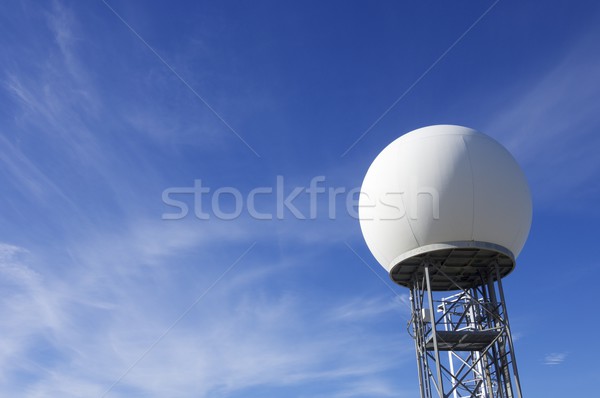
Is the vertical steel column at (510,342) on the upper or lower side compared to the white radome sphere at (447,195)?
lower

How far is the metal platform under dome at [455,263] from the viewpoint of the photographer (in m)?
19.5

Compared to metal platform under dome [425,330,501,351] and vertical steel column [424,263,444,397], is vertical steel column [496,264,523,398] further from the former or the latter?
vertical steel column [424,263,444,397]

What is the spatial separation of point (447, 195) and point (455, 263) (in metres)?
2.92

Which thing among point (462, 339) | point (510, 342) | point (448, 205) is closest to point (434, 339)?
point (462, 339)

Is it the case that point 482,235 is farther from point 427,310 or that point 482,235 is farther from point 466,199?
point 427,310

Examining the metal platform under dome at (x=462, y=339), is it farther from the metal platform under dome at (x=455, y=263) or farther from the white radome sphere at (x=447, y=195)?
the white radome sphere at (x=447, y=195)

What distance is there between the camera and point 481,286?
843 inches

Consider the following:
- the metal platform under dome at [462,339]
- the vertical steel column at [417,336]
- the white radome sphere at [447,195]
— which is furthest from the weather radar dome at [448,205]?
the metal platform under dome at [462,339]

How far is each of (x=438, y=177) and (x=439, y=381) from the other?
692 cm

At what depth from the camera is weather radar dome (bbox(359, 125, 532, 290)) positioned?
63.5 ft

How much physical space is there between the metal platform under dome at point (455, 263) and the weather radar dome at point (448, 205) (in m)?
0.04

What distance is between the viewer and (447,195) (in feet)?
63.5

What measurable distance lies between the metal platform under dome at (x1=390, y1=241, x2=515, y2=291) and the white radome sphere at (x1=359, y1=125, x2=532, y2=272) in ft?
0.64

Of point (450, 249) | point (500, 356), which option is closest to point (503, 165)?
point (450, 249)
